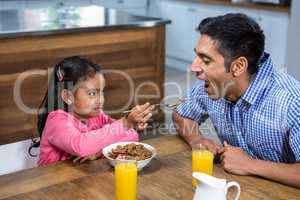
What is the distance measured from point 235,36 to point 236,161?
411 mm

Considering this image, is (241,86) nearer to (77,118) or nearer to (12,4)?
(77,118)

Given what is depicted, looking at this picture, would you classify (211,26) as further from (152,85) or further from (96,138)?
(152,85)

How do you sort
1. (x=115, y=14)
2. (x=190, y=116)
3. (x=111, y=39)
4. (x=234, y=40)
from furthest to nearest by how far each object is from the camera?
(x=115, y=14) < (x=111, y=39) < (x=190, y=116) < (x=234, y=40)

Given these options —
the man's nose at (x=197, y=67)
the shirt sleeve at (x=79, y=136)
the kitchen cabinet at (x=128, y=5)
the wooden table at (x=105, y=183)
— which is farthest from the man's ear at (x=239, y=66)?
the kitchen cabinet at (x=128, y=5)

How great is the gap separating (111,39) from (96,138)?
6.03 feet

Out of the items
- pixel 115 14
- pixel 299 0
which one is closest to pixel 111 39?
pixel 115 14

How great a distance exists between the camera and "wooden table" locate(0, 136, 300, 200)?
1.38 metres

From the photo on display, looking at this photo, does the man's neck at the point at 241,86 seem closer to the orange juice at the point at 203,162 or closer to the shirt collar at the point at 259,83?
the shirt collar at the point at 259,83

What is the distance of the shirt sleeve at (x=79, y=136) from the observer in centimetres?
163

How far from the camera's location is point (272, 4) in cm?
488

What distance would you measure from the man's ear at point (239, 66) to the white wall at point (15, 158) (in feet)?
2.65

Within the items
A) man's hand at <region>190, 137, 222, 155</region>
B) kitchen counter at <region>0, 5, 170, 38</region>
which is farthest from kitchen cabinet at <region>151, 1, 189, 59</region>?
man's hand at <region>190, 137, 222, 155</region>

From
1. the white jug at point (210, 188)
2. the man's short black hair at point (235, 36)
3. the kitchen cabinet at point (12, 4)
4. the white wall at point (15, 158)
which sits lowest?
the white wall at point (15, 158)

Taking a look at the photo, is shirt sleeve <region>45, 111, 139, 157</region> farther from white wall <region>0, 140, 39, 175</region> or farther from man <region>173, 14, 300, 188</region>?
man <region>173, 14, 300, 188</region>
